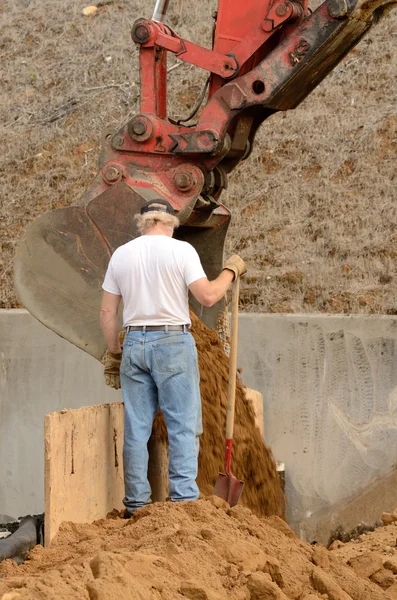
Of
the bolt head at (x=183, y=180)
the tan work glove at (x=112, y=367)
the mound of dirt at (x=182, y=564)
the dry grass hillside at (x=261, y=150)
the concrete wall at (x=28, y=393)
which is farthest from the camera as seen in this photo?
the dry grass hillside at (x=261, y=150)

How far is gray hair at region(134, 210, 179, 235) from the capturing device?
4.88 m

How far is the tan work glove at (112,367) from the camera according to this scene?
5.17 meters

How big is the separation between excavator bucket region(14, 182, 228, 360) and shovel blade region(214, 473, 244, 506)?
3.53 feet

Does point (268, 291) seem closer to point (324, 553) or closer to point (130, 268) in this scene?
point (130, 268)

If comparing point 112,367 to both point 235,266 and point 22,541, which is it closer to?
point 235,266

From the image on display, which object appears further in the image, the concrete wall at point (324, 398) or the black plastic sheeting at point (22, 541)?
the concrete wall at point (324, 398)

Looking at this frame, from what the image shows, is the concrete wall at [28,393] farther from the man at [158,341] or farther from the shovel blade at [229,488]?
the man at [158,341]

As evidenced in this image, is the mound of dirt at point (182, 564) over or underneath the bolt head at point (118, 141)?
underneath

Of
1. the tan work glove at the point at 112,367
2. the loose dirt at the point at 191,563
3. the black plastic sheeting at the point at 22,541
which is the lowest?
the black plastic sheeting at the point at 22,541

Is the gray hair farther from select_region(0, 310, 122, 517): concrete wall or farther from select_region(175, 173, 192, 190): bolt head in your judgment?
select_region(0, 310, 122, 517): concrete wall

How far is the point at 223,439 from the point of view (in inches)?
227

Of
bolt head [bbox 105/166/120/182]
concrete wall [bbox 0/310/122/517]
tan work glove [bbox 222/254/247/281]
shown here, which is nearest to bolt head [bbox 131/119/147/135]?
bolt head [bbox 105/166/120/182]

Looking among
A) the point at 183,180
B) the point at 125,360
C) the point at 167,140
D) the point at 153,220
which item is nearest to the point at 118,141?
the point at 167,140

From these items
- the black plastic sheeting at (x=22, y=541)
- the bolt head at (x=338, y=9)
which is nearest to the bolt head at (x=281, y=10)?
the bolt head at (x=338, y=9)
